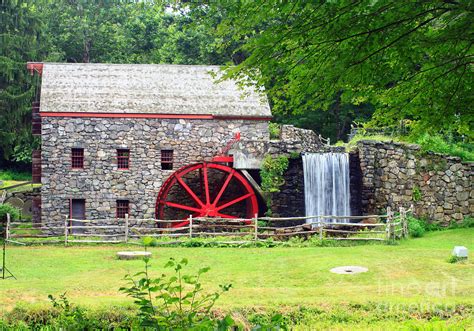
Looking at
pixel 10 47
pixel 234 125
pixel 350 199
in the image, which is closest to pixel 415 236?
pixel 350 199

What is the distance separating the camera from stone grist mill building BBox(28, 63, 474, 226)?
22.4m

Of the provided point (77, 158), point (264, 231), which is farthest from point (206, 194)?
point (77, 158)

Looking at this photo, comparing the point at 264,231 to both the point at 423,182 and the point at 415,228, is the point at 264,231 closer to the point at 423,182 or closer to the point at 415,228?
the point at 415,228

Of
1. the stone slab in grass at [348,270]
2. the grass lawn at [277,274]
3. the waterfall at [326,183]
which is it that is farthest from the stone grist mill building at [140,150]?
the stone slab in grass at [348,270]

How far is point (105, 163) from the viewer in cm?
2448

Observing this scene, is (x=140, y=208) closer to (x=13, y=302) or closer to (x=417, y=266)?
(x=417, y=266)

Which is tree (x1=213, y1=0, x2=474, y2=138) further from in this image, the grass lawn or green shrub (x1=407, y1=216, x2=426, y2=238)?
green shrub (x1=407, y1=216, x2=426, y2=238)

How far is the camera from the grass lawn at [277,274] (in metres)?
10.7

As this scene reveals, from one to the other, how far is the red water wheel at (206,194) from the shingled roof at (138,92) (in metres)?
2.34

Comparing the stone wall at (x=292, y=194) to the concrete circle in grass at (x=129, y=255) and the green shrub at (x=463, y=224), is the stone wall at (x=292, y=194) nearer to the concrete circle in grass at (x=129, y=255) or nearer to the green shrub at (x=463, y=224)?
the green shrub at (x=463, y=224)

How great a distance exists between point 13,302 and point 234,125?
15.7 meters

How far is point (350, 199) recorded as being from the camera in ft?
77.3

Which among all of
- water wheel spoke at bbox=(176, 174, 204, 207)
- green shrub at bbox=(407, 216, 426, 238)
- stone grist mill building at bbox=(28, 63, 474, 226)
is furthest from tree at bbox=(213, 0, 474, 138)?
water wheel spoke at bbox=(176, 174, 204, 207)

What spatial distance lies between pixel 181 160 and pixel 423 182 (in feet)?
28.5
